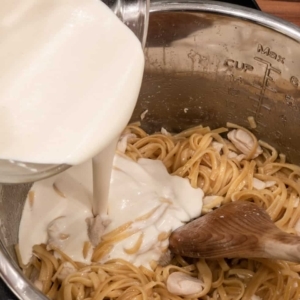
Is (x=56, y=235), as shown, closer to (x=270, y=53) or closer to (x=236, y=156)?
(x=236, y=156)

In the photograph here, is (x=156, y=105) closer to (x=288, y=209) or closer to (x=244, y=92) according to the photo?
(x=244, y=92)

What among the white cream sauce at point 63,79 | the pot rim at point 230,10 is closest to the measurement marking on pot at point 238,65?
the pot rim at point 230,10

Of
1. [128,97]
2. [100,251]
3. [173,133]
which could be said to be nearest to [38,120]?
[128,97]

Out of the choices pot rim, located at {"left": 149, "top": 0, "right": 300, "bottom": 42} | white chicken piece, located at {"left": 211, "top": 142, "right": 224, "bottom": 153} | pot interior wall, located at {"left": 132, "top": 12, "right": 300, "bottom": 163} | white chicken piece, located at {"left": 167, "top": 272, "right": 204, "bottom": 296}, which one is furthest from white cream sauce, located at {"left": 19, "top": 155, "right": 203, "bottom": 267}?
pot rim, located at {"left": 149, "top": 0, "right": 300, "bottom": 42}

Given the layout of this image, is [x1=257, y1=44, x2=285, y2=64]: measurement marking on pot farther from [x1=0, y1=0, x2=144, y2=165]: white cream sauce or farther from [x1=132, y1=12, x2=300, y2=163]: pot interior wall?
[x1=0, y1=0, x2=144, y2=165]: white cream sauce

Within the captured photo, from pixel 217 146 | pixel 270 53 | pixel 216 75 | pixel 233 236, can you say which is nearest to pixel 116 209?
pixel 233 236
